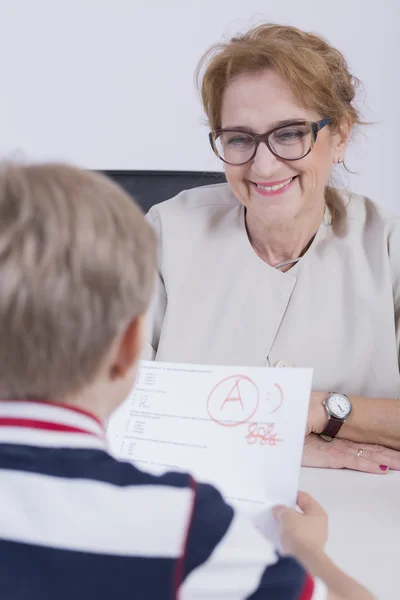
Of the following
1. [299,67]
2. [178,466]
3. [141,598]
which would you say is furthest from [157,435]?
[299,67]

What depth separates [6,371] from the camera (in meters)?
0.59

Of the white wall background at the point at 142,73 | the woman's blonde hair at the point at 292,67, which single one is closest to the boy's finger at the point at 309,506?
the woman's blonde hair at the point at 292,67

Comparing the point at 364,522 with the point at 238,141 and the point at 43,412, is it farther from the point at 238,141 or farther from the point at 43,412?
the point at 238,141

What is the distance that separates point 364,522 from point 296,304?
54 cm

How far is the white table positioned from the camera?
33.1 inches

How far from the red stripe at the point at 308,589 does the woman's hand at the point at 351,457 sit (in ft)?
1.95

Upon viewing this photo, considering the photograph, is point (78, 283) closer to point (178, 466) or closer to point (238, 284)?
point (178, 466)

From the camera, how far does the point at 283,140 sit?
1.37 m

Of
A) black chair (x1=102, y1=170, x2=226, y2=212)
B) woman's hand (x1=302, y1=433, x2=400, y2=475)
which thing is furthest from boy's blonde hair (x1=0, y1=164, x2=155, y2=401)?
black chair (x1=102, y1=170, x2=226, y2=212)

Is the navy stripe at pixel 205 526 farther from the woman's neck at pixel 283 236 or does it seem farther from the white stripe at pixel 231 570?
the woman's neck at pixel 283 236

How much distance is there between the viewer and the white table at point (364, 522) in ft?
2.76

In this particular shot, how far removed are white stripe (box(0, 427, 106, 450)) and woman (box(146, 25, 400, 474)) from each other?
773 mm

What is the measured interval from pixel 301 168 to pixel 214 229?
26 cm

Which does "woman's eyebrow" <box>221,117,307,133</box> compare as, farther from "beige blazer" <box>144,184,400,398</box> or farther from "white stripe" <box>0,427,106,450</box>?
"white stripe" <box>0,427,106,450</box>
